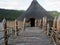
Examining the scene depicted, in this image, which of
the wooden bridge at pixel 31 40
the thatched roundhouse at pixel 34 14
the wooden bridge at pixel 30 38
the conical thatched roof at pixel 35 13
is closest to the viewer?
the wooden bridge at pixel 30 38

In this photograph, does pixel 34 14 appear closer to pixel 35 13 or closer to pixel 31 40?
Answer: pixel 35 13

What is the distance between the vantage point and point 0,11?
9225 centimetres

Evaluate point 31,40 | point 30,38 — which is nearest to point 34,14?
point 30,38

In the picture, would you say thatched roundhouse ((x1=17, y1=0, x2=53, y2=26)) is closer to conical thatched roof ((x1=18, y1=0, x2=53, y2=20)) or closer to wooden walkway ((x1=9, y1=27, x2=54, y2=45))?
conical thatched roof ((x1=18, y1=0, x2=53, y2=20))

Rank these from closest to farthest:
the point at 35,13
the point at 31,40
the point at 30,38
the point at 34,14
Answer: the point at 31,40
the point at 30,38
the point at 34,14
the point at 35,13

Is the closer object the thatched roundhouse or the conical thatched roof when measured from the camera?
the thatched roundhouse

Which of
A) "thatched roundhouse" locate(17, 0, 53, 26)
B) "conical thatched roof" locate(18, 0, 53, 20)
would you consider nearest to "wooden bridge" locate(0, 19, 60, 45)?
"thatched roundhouse" locate(17, 0, 53, 26)

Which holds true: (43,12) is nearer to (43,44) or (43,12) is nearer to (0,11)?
(43,44)

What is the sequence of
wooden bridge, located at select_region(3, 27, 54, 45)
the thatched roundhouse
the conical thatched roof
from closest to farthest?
1. wooden bridge, located at select_region(3, 27, 54, 45)
2. the thatched roundhouse
3. the conical thatched roof

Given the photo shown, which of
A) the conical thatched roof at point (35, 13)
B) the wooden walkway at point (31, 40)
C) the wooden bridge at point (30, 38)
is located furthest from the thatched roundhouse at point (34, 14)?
the wooden walkway at point (31, 40)

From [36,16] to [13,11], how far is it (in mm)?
61862

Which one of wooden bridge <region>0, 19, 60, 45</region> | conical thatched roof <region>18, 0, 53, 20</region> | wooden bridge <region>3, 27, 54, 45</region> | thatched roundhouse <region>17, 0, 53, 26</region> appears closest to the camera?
wooden bridge <region>0, 19, 60, 45</region>

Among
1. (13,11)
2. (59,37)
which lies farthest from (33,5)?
(13,11)

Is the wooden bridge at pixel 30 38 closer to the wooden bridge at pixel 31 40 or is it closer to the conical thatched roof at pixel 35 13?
the wooden bridge at pixel 31 40
